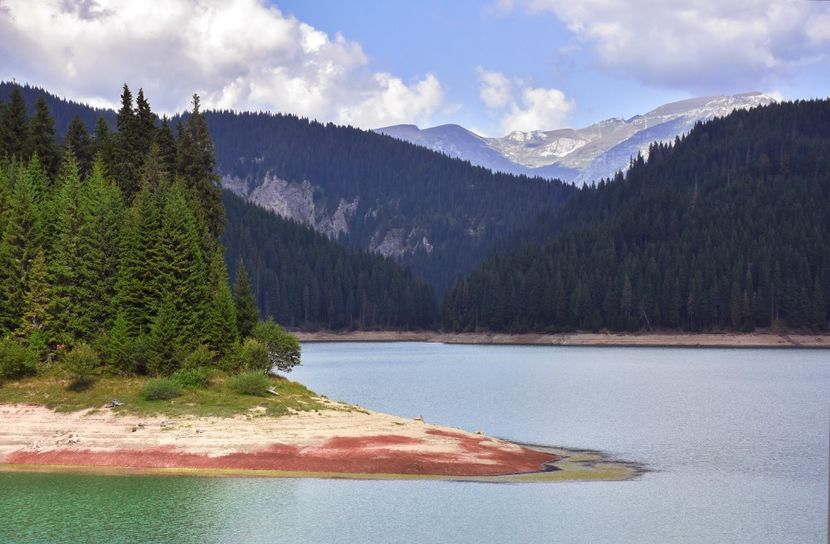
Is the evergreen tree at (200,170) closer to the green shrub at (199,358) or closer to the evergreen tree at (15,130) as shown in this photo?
the green shrub at (199,358)

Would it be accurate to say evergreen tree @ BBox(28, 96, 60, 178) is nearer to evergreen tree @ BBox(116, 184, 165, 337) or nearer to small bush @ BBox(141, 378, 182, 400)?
evergreen tree @ BBox(116, 184, 165, 337)

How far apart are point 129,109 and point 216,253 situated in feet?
80.4

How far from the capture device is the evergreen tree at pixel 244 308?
8944 cm

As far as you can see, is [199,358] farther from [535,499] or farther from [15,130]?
[15,130]

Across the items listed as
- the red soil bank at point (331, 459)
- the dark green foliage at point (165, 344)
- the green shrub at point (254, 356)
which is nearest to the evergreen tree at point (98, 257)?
the dark green foliage at point (165, 344)

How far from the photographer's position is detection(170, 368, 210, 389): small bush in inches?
2862

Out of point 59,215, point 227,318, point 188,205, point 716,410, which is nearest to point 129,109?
point 188,205

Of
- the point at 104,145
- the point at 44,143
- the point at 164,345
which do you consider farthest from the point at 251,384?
the point at 44,143

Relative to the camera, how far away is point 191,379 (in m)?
72.9

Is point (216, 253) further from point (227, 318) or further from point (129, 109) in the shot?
point (129, 109)

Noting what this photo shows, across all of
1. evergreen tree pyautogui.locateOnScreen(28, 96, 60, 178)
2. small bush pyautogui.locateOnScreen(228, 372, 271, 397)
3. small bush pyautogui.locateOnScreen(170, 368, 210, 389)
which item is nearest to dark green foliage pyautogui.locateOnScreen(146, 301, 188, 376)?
small bush pyautogui.locateOnScreen(170, 368, 210, 389)

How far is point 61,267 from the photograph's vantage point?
79.9 metres

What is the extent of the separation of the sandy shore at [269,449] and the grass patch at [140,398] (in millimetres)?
1056

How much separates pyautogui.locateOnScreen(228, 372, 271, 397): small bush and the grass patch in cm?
53
